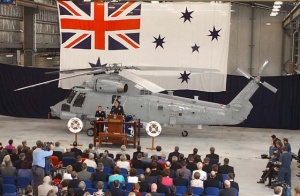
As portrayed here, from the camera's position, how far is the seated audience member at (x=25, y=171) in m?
13.8

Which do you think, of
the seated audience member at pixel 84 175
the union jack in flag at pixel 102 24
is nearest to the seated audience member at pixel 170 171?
the seated audience member at pixel 84 175

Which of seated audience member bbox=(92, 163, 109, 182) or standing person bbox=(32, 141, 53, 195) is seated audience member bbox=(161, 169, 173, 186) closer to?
seated audience member bbox=(92, 163, 109, 182)

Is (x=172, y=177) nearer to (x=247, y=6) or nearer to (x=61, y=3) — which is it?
(x=61, y=3)

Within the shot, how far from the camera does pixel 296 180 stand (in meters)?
17.3

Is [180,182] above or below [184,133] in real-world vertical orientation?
below

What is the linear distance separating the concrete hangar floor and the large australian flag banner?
2.28 m

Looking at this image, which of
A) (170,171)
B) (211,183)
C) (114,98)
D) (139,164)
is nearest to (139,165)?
(139,164)

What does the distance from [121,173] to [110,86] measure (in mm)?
9193

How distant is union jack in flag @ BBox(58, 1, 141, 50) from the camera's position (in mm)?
25969

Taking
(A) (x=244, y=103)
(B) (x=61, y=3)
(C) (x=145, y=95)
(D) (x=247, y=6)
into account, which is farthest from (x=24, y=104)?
(D) (x=247, y=6)

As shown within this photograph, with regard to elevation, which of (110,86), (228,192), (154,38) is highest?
(154,38)

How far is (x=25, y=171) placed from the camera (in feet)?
45.4

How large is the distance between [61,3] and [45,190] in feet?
51.0

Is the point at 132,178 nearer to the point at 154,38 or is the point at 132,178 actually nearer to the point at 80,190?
the point at 80,190
